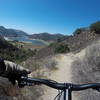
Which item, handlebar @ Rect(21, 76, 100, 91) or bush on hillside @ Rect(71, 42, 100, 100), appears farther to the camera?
bush on hillside @ Rect(71, 42, 100, 100)

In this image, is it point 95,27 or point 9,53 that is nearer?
point 95,27

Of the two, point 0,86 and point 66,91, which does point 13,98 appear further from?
point 66,91

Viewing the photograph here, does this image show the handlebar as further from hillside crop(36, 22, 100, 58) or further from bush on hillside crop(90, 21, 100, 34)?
bush on hillside crop(90, 21, 100, 34)

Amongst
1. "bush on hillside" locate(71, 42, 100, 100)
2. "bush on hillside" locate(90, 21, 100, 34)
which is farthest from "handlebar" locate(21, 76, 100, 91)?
"bush on hillside" locate(90, 21, 100, 34)

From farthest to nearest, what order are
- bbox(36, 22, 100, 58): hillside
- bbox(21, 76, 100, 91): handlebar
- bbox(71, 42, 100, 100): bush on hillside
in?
bbox(36, 22, 100, 58): hillside
bbox(71, 42, 100, 100): bush on hillside
bbox(21, 76, 100, 91): handlebar

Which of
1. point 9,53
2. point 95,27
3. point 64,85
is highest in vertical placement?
point 95,27

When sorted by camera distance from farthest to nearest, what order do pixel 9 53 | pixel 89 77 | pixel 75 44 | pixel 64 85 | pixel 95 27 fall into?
pixel 9 53 < pixel 95 27 < pixel 75 44 < pixel 89 77 < pixel 64 85

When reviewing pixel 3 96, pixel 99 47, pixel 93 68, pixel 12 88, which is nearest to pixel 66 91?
pixel 3 96

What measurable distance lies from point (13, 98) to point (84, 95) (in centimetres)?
325

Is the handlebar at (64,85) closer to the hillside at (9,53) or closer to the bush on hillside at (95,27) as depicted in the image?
the hillside at (9,53)

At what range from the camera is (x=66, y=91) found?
1.75 metres

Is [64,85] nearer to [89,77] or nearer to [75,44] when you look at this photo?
[89,77]

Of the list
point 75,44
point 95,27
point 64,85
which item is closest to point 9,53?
point 75,44

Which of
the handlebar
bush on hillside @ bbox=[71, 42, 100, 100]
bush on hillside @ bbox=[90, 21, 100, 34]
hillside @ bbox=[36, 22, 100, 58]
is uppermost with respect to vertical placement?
bush on hillside @ bbox=[90, 21, 100, 34]
